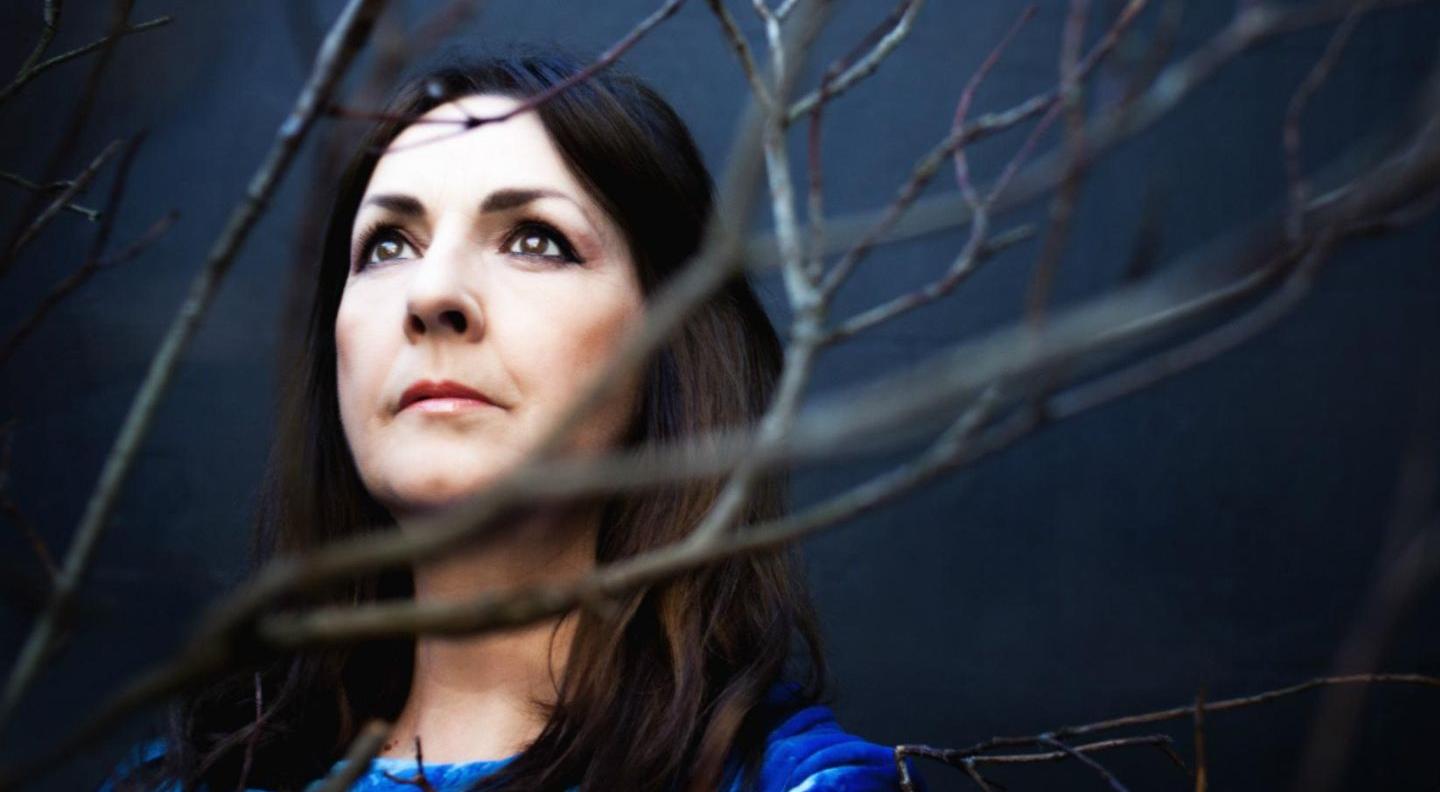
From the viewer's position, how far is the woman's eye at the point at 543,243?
4.23 ft

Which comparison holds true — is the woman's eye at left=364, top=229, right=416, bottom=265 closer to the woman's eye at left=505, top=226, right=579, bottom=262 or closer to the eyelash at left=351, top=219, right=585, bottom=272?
the eyelash at left=351, top=219, right=585, bottom=272

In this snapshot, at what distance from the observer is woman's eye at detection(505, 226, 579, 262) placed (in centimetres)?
129

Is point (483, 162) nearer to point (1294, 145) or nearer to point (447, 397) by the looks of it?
point (447, 397)

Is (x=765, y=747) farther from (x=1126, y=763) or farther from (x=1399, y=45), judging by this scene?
(x=1399, y=45)

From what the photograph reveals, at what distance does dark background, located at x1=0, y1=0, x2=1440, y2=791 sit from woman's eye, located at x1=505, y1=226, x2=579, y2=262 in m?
1.25

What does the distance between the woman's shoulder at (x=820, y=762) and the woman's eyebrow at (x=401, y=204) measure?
0.62 m

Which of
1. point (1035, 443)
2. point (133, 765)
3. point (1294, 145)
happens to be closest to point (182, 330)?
point (1294, 145)

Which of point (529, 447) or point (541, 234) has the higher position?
point (541, 234)

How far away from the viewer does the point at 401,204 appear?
1289 mm

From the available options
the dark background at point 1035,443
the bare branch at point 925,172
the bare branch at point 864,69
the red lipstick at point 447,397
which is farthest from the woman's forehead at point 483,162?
the dark background at point 1035,443

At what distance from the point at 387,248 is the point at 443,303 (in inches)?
9.1

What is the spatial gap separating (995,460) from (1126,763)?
0.64 meters

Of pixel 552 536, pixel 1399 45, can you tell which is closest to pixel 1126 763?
pixel 1399 45

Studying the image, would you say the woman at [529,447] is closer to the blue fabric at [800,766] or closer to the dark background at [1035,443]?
the blue fabric at [800,766]
